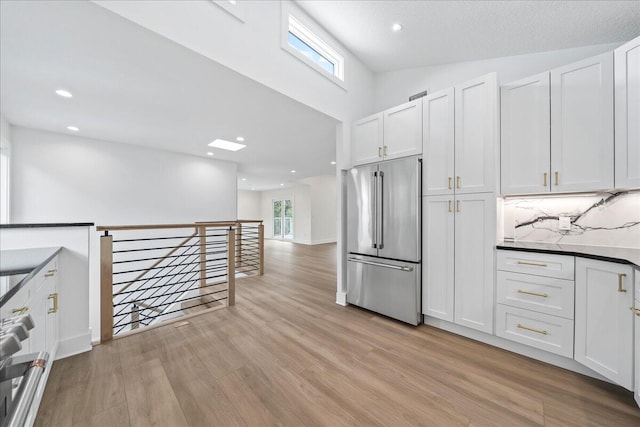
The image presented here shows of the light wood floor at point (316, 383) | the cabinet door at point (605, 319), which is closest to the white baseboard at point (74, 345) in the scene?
the light wood floor at point (316, 383)

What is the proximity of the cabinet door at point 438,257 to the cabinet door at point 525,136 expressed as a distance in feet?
1.87

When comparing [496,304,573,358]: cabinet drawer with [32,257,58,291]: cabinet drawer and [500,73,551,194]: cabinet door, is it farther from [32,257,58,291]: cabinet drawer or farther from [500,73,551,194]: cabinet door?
[32,257,58,291]: cabinet drawer

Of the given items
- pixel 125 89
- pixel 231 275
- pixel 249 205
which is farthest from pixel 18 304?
pixel 249 205

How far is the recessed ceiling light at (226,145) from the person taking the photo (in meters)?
4.48

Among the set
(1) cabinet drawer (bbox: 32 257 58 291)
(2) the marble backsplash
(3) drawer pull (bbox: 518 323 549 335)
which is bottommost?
(3) drawer pull (bbox: 518 323 549 335)

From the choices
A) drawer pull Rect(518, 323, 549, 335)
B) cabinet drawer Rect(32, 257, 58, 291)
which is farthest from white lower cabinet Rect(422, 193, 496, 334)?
cabinet drawer Rect(32, 257, 58, 291)

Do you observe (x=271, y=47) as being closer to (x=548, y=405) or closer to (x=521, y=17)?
(x=521, y=17)

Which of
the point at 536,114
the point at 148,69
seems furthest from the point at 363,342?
the point at 148,69

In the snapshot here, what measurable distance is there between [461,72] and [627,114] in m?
1.70

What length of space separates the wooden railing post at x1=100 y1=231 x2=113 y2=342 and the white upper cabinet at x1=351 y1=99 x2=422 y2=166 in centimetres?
293

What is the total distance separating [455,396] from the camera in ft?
5.22

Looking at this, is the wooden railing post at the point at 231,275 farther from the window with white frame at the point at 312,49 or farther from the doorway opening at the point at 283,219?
the doorway opening at the point at 283,219

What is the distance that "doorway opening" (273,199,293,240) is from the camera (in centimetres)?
1120

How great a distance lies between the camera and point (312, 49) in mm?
2854
